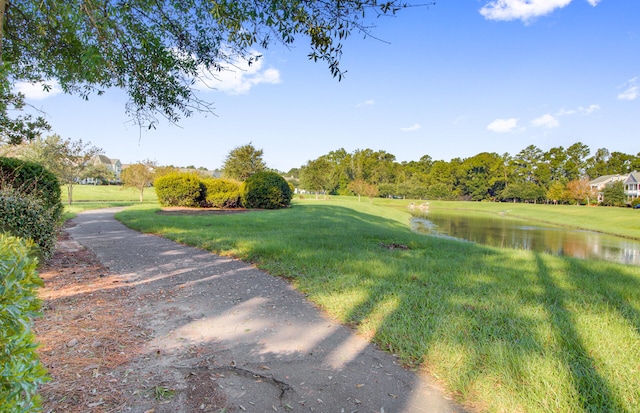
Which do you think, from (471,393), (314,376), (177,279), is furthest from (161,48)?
(471,393)

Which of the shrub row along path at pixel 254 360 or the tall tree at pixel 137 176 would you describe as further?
the tall tree at pixel 137 176

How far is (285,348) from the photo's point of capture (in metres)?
3.10

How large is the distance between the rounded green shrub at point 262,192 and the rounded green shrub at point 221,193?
1.90ft

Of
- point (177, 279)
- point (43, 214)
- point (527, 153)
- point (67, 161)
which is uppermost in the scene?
point (527, 153)

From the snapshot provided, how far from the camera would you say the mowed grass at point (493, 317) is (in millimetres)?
2404

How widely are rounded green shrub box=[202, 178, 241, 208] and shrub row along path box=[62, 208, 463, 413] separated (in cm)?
1617

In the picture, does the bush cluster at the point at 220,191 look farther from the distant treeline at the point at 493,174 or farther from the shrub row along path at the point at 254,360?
the distant treeline at the point at 493,174

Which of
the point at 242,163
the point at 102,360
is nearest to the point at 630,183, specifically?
the point at 242,163

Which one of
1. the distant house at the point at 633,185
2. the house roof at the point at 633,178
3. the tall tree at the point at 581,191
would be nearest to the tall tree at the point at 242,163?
the tall tree at the point at 581,191

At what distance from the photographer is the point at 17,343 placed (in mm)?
1327

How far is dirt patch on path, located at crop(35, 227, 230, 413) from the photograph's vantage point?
2270 millimetres

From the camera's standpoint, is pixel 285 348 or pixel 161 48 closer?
pixel 285 348

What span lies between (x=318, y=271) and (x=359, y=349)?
2.55 m

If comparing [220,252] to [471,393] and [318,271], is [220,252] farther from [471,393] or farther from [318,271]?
[471,393]
